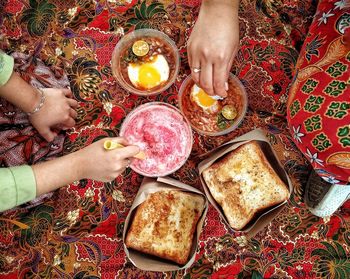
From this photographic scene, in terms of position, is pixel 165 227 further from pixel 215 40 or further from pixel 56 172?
pixel 215 40


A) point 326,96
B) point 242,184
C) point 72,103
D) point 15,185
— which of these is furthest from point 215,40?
point 15,185

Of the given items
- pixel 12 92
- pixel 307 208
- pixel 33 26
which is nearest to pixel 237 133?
pixel 307 208

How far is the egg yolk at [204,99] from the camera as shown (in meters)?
1.97

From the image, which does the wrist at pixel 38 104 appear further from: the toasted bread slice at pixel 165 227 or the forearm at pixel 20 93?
the toasted bread slice at pixel 165 227

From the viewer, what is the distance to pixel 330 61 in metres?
1.51

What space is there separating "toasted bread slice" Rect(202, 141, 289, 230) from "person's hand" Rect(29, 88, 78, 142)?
72cm

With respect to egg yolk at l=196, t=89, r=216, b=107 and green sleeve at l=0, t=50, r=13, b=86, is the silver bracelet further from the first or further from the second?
egg yolk at l=196, t=89, r=216, b=107

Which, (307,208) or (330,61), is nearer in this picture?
(330,61)

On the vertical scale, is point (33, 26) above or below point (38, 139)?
above

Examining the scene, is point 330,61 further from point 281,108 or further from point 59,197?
point 59,197

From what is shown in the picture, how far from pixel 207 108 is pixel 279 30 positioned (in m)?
0.57

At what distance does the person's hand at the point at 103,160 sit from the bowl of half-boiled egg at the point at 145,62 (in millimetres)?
431

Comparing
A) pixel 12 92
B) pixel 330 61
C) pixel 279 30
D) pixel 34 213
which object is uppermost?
pixel 330 61

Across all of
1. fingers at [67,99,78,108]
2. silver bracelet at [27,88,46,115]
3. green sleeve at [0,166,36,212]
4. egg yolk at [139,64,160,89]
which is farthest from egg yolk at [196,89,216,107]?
green sleeve at [0,166,36,212]
